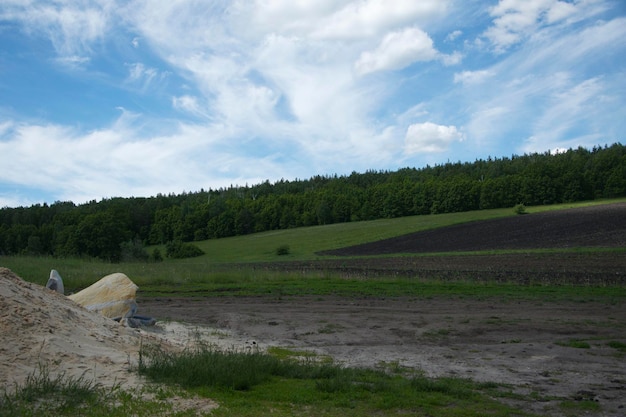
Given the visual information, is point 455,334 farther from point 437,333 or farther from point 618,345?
point 618,345

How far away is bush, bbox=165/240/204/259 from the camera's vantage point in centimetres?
8106

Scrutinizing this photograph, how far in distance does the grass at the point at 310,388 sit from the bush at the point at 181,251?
73.7 metres

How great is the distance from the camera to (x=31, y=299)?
9891 mm

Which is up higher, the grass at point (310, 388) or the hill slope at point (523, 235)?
the hill slope at point (523, 235)

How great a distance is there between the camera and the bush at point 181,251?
266 feet

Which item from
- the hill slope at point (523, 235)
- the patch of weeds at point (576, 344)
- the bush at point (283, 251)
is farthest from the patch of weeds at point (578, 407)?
the bush at point (283, 251)

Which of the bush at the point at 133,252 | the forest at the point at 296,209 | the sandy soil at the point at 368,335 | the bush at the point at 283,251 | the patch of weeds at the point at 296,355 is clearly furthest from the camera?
the forest at the point at 296,209

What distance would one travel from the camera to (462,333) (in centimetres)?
1403

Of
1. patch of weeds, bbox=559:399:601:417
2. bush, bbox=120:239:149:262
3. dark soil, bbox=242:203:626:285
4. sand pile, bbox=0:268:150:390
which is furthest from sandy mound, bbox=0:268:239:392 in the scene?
bush, bbox=120:239:149:262

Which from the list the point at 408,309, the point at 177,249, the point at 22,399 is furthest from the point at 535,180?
the point at 22,399

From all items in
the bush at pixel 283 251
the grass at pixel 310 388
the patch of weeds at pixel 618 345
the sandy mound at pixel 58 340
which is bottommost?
the patch of weeds at pixel 618 345

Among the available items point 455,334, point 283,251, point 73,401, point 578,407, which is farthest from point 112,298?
point 283,251

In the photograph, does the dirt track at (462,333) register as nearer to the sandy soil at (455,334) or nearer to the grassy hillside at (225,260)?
the sandy soil at (455,334)

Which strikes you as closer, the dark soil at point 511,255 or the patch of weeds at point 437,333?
the patch of weeds at point 437,333
